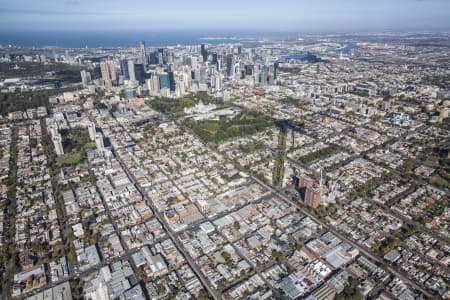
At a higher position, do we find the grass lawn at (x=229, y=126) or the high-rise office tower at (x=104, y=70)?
the high-rise office tower at (x=104, y=70)

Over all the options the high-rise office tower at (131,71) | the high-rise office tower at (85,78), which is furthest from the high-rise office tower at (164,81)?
the high-rise office tower at (85,78)

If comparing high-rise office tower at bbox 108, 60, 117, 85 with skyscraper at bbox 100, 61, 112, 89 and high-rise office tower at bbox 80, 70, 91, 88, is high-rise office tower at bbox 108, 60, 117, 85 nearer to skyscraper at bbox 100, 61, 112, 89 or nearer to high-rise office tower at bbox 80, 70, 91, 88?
skyscraper at bbox 100, 61, 112, 89

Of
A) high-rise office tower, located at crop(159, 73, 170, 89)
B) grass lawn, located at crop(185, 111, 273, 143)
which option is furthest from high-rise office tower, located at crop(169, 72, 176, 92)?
grass lawn, located at crop(185, 111, 273, 143)

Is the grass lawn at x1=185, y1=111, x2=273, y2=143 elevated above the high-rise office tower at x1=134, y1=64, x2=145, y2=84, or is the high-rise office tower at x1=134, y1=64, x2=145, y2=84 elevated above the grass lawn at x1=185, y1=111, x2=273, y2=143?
the high-rise office tower at x1=134, y1=64, x2=145, y2=84

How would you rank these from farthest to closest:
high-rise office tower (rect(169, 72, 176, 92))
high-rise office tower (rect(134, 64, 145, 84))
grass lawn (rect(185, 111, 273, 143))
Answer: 1. high-rise office tower (rect(134, 64, 145, 84))
2. high-rise office tower (rect(169, 72, 176, 92))
3. grass lawn (rect(185, 111, 273, 143))

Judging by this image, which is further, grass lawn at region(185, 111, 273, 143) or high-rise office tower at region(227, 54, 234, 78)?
Result: high-rise office tower at region(227, 54, 234, 78)

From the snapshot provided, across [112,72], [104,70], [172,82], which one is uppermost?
[104,70]

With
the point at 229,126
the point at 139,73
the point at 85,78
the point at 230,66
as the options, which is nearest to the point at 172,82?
the point at 139,73

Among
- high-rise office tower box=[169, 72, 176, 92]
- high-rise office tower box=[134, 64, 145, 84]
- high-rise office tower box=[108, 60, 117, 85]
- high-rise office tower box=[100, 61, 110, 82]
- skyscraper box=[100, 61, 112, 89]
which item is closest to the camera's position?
high-rise office tower box=[169, 72, 176, 92]

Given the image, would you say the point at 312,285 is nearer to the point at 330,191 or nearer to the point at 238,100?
the point at 330,191

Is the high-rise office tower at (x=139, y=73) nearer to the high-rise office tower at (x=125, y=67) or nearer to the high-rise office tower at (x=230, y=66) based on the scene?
the high-rise office tower at (x=125, y=67)

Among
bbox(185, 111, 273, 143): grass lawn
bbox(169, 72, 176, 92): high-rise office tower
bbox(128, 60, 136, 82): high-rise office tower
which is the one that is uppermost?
bbox(128, 60, 136, 82): high-rise office tower

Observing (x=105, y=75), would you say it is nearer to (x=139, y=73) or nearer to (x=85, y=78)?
(x=85, y=78)

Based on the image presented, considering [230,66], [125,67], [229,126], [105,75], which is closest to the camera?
[229,126]
